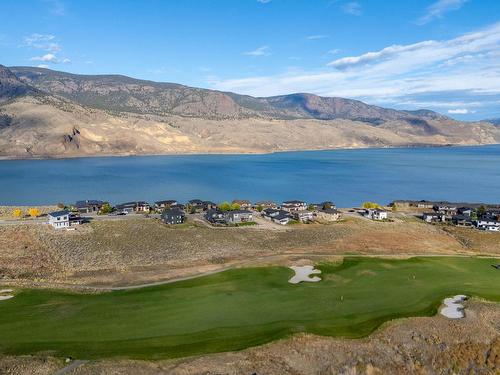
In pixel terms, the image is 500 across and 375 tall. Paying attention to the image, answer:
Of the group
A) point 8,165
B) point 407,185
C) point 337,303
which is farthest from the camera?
point 8,165

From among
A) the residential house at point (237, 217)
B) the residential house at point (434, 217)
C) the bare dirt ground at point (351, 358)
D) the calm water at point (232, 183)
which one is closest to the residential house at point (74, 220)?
the residential house at point (237, 217)

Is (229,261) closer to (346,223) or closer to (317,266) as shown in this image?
(317,266)

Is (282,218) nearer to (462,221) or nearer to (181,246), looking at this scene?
(181,246)

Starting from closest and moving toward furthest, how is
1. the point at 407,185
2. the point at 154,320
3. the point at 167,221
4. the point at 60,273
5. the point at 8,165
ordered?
the point at 154,320 → the point at 60,273 → the point at 167,221 → the point at 407,185 → the point at 8,165

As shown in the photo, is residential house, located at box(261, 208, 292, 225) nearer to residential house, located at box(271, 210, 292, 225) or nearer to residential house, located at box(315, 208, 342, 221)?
residential house, located at box(271, 210, 292, 225)

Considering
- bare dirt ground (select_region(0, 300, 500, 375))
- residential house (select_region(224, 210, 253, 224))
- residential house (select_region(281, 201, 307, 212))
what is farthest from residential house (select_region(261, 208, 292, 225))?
bare dirt ground (select_region(0, 300, 500, 375))

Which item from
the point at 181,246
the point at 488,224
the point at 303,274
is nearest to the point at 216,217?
the point at 181,246

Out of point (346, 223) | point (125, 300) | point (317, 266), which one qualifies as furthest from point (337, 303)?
point (346, 223)
